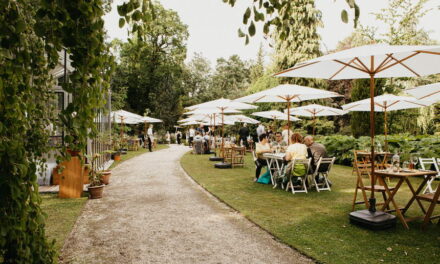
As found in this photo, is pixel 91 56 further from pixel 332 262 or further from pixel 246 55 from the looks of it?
pixel 246 55

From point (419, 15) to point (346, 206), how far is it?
54.2 ft

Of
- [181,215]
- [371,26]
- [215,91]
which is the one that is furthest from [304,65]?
[215,91]

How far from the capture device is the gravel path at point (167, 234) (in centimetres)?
391

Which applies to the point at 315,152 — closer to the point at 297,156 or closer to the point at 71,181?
the point at 297,156

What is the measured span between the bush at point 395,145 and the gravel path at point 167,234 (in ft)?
16.4

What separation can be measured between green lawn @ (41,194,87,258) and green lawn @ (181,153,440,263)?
2.82 metres

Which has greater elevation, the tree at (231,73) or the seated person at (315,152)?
the tree at (231,73)

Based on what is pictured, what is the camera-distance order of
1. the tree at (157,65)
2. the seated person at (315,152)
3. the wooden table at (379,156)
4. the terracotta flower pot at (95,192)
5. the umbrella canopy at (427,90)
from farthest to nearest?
the tree at (157,65) < the wooden table at (379,156) < the seated person at (315,152) < the terracotta flower pot at (95,192) < the umbrella canopy at (427,90)

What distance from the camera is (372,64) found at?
509 cm

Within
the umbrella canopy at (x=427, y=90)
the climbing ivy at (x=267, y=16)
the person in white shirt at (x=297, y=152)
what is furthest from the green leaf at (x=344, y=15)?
the person in white shirt at (x=297, y=152)

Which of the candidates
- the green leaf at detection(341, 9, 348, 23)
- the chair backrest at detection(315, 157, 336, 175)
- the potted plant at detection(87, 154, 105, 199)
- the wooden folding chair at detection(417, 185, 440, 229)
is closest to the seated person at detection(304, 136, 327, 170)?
the chair backrest at detection(315, 157, 336, 175)

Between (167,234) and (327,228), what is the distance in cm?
239

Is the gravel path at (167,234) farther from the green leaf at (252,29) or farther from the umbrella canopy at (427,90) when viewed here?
the umbrella canopy at (427,90)

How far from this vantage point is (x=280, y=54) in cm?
2558
